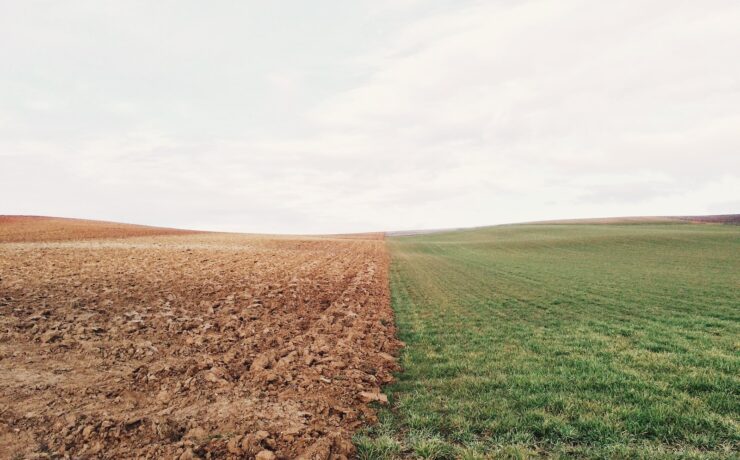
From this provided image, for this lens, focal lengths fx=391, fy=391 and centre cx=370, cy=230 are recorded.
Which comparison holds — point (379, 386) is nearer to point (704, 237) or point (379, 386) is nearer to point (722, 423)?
point (722, 423)

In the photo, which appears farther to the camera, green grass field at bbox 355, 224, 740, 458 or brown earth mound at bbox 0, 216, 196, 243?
brown earth mound at bbox 0, 216, 196, 243

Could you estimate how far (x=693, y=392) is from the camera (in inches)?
268

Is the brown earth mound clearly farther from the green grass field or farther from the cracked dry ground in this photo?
the green grass field

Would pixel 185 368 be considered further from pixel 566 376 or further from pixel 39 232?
pixel 39 232

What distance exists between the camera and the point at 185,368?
8570 mm

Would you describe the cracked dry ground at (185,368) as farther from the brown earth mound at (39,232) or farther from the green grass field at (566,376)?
the brown earth mound at (39,232)

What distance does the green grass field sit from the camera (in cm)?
541

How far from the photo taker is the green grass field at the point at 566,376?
5410 millimetres

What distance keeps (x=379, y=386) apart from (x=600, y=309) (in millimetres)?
11121

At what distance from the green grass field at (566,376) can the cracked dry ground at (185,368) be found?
104cm

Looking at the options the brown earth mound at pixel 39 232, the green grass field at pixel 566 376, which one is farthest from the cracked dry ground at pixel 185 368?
the brown earth mound at pixel 39 232

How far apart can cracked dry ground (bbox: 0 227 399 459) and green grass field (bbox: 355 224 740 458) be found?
104cm

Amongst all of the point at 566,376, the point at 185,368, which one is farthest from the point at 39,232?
the point at 566,376

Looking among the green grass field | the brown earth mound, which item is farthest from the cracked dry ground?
the brown earth mound
